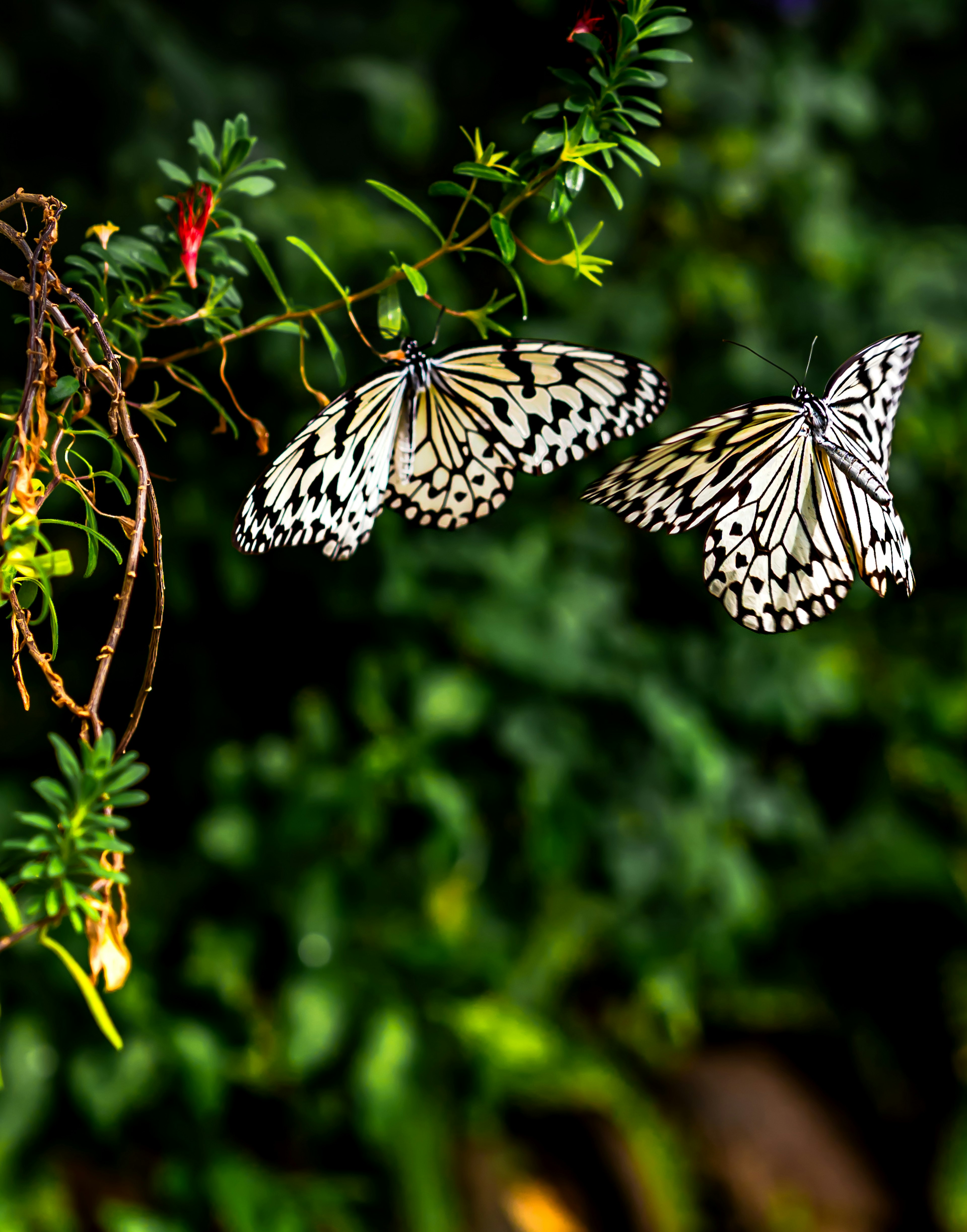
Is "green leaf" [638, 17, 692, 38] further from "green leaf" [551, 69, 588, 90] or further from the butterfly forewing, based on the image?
the butterfly forewing

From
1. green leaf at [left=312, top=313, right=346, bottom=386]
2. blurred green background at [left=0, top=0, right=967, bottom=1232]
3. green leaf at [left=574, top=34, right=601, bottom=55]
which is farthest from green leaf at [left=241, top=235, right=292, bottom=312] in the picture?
blurred green background at [left=0, top=0, right=967, bottom=1232]

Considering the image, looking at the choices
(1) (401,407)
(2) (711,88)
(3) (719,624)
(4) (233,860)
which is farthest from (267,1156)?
(2) (711,88)

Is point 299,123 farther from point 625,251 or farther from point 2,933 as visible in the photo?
point 2,933

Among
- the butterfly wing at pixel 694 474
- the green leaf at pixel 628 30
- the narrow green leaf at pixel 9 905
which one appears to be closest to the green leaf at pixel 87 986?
the narrow green leaf at pixel 9 905

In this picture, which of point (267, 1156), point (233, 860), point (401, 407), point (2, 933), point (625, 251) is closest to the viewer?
point (401, 407)

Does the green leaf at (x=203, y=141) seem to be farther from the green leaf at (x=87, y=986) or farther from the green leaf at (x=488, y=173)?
the green leaf at (x=87, y=986)

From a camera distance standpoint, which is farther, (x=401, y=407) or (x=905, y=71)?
(x=905, y=71)

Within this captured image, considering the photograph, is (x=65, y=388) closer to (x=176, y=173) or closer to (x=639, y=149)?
(x=176, y=173)

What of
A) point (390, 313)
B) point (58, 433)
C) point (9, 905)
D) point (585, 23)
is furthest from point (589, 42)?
point (9, 905)
